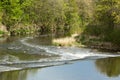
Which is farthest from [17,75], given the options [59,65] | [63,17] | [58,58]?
[63,17]

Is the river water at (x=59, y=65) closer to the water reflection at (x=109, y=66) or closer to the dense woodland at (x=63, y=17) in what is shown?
the water reflection at (x=109, y=66)

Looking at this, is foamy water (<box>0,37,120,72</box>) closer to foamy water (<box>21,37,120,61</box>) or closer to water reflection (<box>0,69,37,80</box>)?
foamy water (<box>21,37,120,61</box>)

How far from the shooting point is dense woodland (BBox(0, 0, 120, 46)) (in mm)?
63969

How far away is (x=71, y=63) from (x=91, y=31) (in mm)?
24600

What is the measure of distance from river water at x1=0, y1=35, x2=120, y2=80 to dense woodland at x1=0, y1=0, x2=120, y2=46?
35.4ft

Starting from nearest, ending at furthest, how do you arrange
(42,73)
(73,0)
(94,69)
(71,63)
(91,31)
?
(42,73)
(94,69)
(71,63)
(91,31)
(73,0)

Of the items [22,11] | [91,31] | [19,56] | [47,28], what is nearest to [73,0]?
[47,28]

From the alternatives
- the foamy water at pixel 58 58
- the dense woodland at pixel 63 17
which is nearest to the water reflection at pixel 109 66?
the foamy water at pixel 58 58

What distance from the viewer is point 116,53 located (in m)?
54.3

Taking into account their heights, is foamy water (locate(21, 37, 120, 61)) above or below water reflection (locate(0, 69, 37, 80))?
below

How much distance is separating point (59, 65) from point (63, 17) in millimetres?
60302

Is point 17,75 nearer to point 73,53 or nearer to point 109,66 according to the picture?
point 109,66

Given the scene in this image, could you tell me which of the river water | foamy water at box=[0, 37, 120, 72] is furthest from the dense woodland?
the river water

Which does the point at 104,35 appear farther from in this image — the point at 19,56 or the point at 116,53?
the point at 19,56
